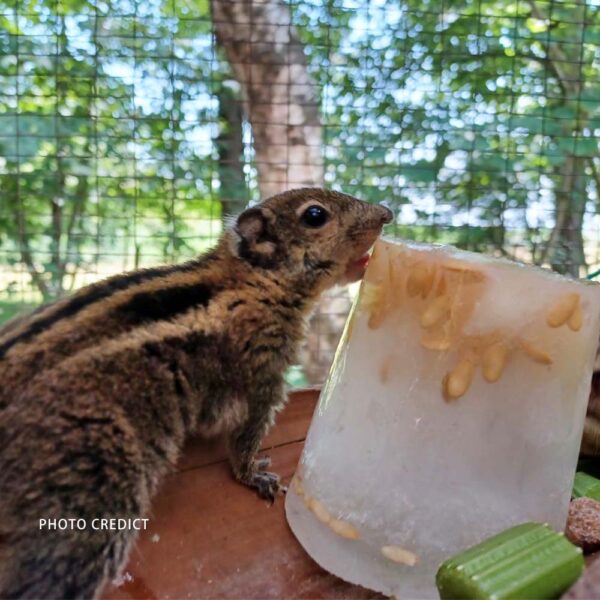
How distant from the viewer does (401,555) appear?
40.5 inches

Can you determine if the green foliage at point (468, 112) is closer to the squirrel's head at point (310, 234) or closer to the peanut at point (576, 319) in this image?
the squirrel's head at point (310, 234)

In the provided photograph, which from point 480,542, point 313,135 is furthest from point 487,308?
point 313,135

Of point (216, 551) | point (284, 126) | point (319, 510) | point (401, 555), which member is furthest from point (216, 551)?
point (284, 126)

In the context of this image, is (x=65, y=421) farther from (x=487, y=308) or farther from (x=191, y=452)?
(x=487, y=308)

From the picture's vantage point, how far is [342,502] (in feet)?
3.62

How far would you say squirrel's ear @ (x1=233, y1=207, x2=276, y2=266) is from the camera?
4.86 ft

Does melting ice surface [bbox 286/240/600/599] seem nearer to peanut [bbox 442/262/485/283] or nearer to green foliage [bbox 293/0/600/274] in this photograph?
peanut [bbox 442/262/485/283]

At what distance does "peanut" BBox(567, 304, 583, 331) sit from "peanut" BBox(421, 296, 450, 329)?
0.19 m

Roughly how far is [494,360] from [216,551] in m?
0.57

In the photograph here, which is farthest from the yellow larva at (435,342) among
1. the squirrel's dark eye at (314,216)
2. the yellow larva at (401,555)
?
the squirrel's dark eye at (314,216)

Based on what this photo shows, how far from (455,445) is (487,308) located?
22 centimetres

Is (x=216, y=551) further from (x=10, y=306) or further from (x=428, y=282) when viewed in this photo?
(x=10, y=306)

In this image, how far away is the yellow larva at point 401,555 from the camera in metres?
1.03

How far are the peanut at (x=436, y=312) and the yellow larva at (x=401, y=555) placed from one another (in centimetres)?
35
